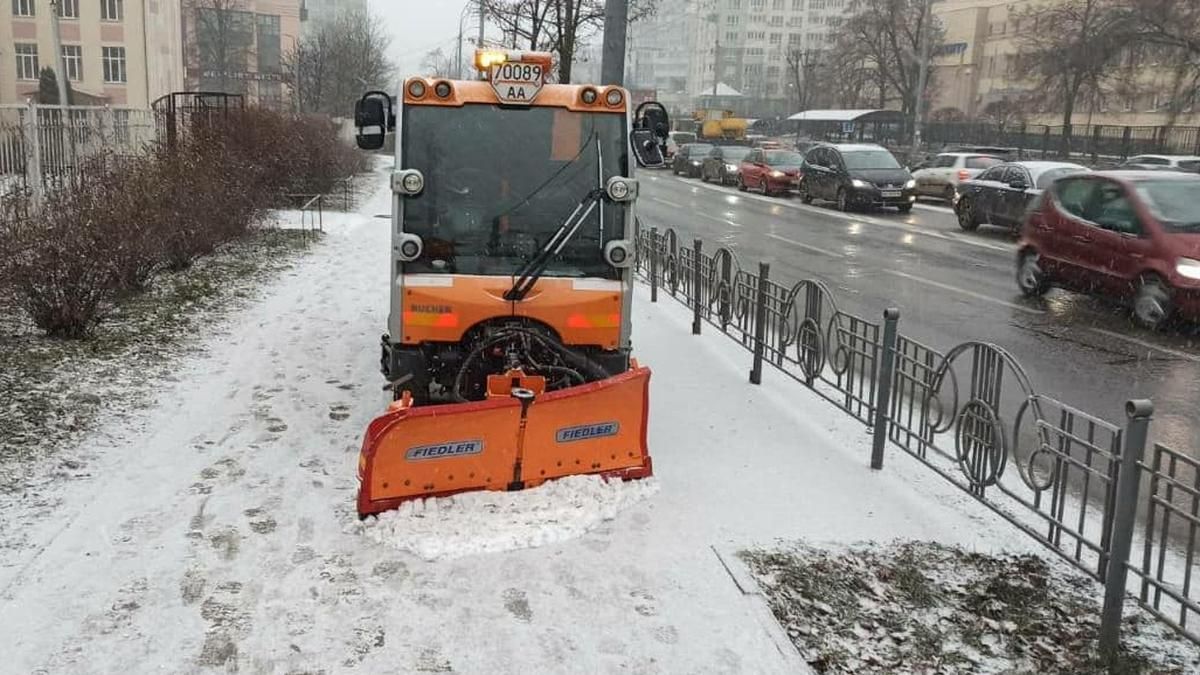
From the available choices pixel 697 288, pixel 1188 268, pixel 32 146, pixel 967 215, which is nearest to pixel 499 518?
pixel 697 288

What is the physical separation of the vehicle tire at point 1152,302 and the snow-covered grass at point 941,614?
7208 mm

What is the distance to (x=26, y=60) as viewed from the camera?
56.2 meters

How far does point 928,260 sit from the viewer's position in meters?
17.5

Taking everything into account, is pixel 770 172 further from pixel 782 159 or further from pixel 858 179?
pixel 858 179

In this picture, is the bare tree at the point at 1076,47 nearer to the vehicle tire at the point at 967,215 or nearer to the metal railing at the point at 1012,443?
the vehicle tire at the point at 967,215

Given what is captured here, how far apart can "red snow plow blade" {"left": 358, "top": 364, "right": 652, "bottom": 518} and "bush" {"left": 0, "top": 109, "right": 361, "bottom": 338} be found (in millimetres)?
4865

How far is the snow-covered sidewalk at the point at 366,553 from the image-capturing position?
4.16 m

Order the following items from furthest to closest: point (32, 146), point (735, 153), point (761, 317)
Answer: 1. point (735, 153)
2. point (32, 146)
3. point (761, 317)

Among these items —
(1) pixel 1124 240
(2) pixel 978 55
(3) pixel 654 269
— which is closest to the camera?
(1) pixel 1124 240

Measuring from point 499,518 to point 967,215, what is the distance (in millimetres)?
19902

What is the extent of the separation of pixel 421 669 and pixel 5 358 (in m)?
6.10

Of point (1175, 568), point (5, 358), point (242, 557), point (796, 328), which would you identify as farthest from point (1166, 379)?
point (5, 358)

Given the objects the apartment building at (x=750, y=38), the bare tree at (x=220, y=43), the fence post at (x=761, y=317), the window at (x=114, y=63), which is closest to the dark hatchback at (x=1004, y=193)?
the fence post at (x=761, y=317)

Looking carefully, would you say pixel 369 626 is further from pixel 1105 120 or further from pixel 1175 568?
pixel 1105 120
